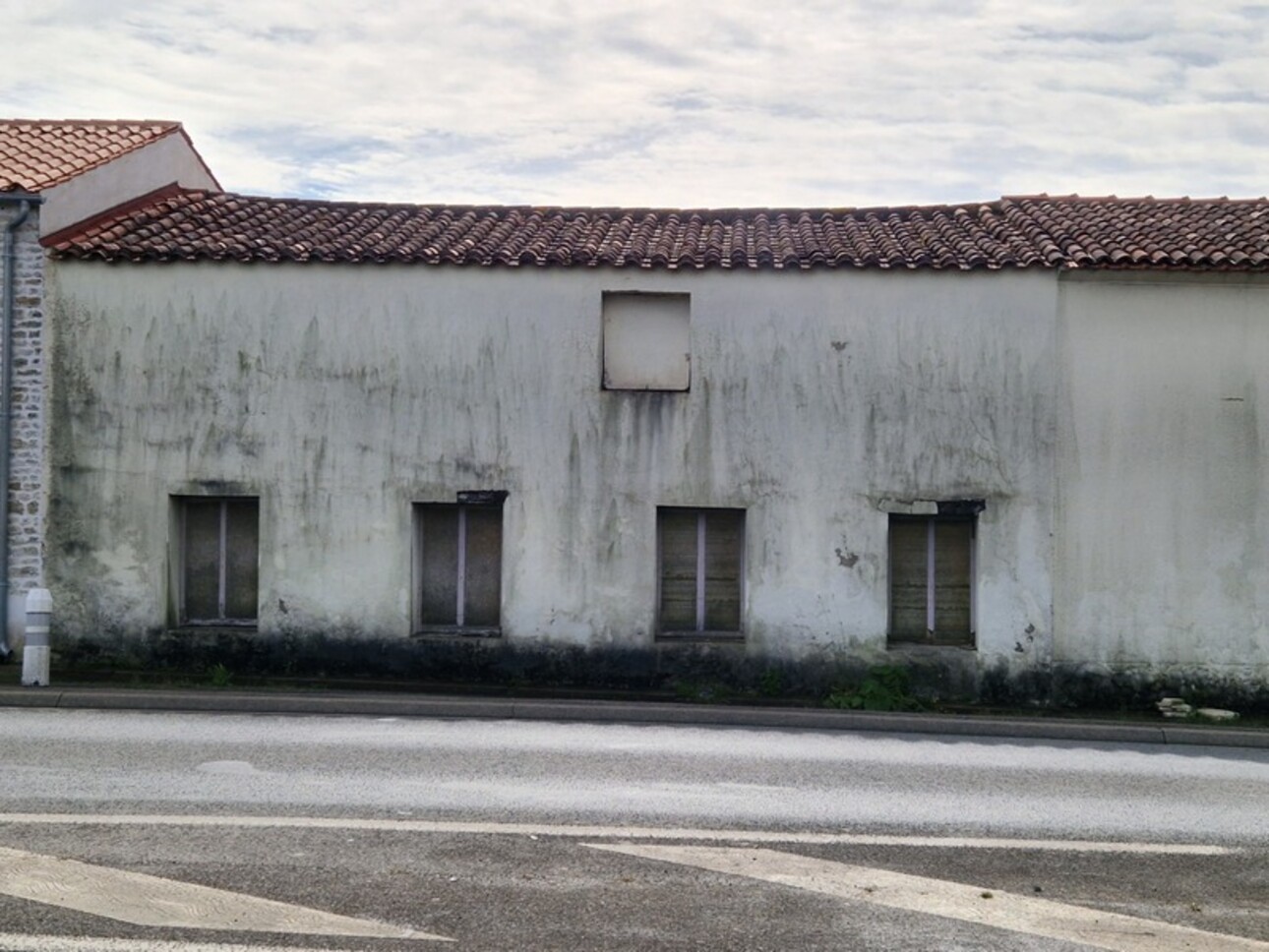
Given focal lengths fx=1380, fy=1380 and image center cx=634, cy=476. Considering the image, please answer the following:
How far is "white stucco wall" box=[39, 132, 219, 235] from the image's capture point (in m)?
15.6

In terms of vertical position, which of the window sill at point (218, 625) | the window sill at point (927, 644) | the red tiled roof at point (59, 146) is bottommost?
the window sill at point (927, 644)

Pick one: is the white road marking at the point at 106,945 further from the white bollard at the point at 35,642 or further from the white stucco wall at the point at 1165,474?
the white stucco wall at the point at 1165,474

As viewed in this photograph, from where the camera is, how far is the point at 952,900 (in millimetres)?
6832

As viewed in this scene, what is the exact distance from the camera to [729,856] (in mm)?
7512

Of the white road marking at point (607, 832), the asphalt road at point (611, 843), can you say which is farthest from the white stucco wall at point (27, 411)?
the white road marking at point (607, 832)

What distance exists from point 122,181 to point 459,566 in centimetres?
645

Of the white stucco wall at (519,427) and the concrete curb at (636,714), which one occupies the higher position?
the white stucco wall at (519,427)

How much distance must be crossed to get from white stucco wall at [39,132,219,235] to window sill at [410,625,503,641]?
6.13m

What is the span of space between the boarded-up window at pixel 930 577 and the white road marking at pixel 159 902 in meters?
10.1

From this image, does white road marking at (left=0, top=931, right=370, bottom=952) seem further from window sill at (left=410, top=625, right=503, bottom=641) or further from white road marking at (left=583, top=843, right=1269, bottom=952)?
window sill at (left=410, top=625, right=503, bottom=641)

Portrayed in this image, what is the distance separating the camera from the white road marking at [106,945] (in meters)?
5.82

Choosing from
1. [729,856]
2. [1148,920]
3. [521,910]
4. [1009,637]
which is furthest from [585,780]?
[1009,637]

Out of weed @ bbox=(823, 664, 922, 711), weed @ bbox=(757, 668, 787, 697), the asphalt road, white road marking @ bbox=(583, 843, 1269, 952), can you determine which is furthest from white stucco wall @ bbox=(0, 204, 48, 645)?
white road marking @ bbox=(583, 843, 1269, 952)

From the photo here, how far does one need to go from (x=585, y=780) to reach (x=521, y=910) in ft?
10.1
